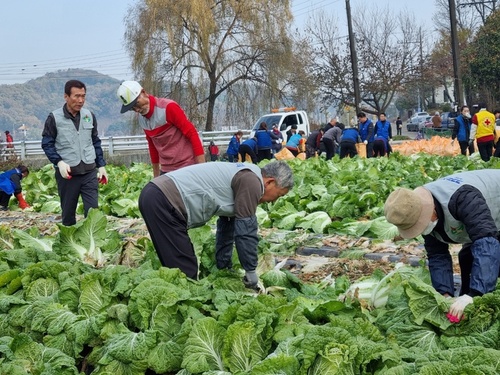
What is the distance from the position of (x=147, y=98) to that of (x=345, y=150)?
13561mm

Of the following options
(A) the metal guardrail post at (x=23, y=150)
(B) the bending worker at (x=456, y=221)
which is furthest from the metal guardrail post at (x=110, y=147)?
(B) the bending worker at (x=456, y=221)

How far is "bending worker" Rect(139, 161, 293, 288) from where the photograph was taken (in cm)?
487

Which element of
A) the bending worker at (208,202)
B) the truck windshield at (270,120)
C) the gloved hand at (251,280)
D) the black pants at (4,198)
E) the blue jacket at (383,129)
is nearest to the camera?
the bending worker at (208,202)

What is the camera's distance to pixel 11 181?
531 inches

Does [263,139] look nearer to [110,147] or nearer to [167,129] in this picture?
[110,147]

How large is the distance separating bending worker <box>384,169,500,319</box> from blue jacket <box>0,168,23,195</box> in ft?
33.7

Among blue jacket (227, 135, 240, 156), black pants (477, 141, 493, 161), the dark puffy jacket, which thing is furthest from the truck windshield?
black pants (477, 141, 493, 161)

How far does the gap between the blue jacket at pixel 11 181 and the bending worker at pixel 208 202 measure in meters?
8.80

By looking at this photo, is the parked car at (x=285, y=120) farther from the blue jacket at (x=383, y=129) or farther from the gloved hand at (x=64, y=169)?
the gloved hand at (x=64, y=169)

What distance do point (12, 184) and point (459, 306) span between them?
11.1 meters

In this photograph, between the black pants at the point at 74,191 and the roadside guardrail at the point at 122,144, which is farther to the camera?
the roadside guardrail at the point at 122,144

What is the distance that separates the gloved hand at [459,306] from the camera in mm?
3770

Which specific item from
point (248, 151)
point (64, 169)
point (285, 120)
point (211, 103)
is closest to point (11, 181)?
point (64, 169)

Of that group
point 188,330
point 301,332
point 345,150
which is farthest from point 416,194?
point 345,150
